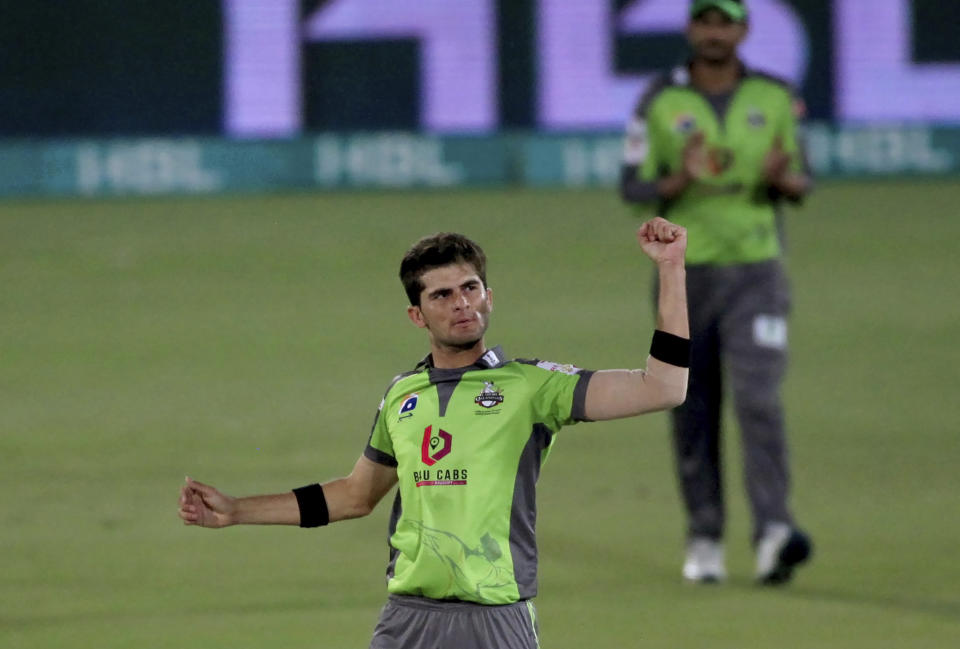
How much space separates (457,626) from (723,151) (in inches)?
145

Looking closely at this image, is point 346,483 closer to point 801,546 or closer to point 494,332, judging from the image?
point 801,546

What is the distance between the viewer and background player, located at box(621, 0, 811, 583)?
798 cm

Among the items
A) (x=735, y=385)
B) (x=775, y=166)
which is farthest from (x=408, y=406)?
(x=775, y=166)

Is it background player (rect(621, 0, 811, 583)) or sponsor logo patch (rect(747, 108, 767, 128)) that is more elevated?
sponsor logo patch (rect(747, 108, 767, 128))

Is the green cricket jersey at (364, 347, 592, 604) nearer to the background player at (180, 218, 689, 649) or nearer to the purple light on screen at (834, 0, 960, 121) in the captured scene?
the background player at (180, 218, 689, 649)

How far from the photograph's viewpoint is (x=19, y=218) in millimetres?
21859

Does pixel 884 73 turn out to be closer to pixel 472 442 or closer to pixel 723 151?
pixel 723 151

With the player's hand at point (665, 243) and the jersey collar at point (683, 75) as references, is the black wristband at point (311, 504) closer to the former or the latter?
the player's hand at point (665, 243)

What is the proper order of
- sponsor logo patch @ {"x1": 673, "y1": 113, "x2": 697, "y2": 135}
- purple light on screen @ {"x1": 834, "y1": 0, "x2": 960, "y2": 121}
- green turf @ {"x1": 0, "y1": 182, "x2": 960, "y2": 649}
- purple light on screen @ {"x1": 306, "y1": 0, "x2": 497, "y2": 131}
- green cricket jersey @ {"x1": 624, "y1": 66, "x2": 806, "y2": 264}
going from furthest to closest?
1. purple light on screen @ {"x1": 834, "y1": 0, "x2": 960, "y2": 121}
2. purple light on screen @ {"x1": 306, "y1": 0, "x2": 497, "y2": 131}
3. sponsor logo patch @ {"x1": 673, "y1": 113, "x2": 697, "y2": 135}
4. green cricket jersey @ {"x1": 624, "y1": 66, "x2": 806, "y2": 264}
5. green turf @ {"x1": 0, "y1": 182, "x2": 960, "y2": 649}

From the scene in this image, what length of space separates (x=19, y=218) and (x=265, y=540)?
1382 cm

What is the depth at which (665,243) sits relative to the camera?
503 centimetres

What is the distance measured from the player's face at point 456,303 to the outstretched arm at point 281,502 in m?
0.47

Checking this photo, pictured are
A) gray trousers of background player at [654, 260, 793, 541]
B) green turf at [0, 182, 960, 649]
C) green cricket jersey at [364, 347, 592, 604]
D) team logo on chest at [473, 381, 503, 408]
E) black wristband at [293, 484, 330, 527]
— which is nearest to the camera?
green cricket jersey at [364, 347, 592, 604]

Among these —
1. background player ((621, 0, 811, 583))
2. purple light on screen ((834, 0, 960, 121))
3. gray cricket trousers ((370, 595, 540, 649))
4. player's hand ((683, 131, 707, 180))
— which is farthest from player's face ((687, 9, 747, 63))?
purple light on screen ((834, 0, 960, 121))
